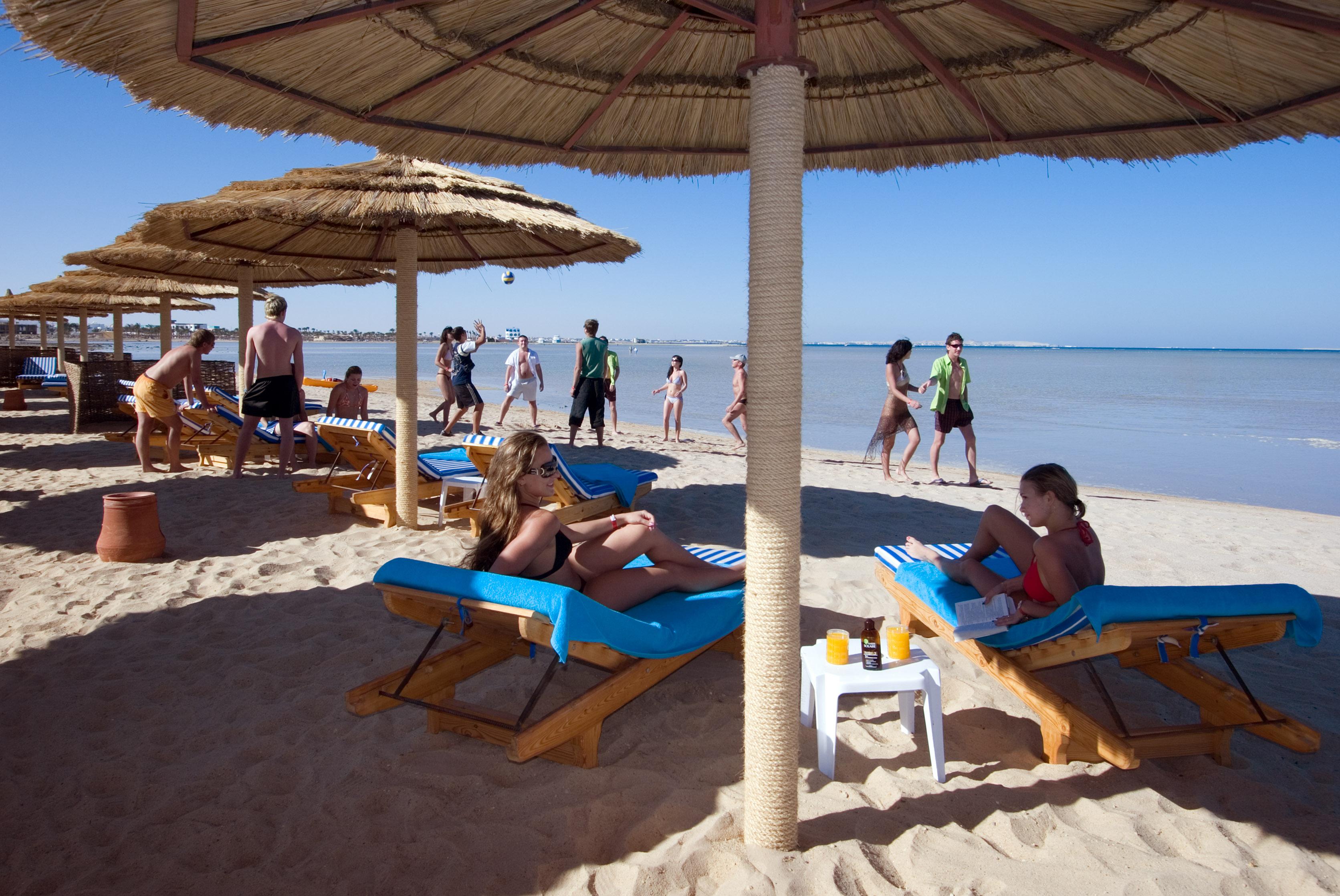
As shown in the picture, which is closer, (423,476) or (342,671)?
(342,671)

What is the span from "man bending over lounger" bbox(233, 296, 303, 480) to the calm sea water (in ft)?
16.5

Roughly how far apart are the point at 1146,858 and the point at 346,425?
5.47 metres

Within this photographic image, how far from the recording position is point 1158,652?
2621 millimetres

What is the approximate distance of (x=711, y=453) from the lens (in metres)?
9.87

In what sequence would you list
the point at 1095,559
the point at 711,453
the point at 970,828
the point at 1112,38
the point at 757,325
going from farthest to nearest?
the point at 711,453, the point at 1095,559, the point at 1112,38, the point at 970,828, the point at 757,325

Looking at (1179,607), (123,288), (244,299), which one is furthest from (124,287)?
(1179,607)

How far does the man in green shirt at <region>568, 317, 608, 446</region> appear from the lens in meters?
9.52

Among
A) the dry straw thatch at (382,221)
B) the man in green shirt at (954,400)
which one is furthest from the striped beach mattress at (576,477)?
the man in green shirt at (954,400)

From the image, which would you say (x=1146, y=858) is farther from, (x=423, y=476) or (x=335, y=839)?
(x=423, y=476)

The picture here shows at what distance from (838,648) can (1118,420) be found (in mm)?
19127

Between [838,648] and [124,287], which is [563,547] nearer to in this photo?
[838,648]

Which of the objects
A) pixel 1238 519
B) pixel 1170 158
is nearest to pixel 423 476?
pixel 1170 158

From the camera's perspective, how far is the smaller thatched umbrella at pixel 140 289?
496 inches

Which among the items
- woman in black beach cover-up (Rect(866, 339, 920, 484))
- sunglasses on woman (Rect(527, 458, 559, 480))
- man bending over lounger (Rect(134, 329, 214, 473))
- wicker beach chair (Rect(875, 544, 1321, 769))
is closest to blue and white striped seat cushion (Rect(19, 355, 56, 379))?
man bending over lounger (Rect(134, 329, 214, 473))
